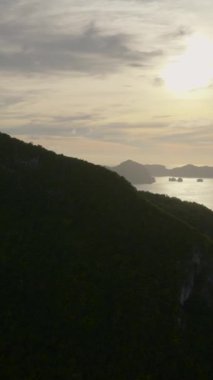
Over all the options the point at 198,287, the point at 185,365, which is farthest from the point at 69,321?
the point at 198,287

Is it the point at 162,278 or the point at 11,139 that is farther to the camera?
the point at 11,139

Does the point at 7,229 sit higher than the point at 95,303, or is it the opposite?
the point at 7,229

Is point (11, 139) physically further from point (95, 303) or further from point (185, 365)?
point (185, 365)

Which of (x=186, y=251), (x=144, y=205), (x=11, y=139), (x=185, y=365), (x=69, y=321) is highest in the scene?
(x=11, y=139)

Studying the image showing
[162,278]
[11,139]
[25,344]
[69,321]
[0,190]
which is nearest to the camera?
[25,344]

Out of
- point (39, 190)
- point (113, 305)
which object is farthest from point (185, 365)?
point (39, 190)

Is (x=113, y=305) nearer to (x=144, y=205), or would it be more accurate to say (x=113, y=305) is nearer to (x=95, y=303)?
(x=95, y=303)

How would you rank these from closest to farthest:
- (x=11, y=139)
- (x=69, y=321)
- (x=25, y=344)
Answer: (x=25, y=344), (x=69, y=321), (x=11, y=139)
